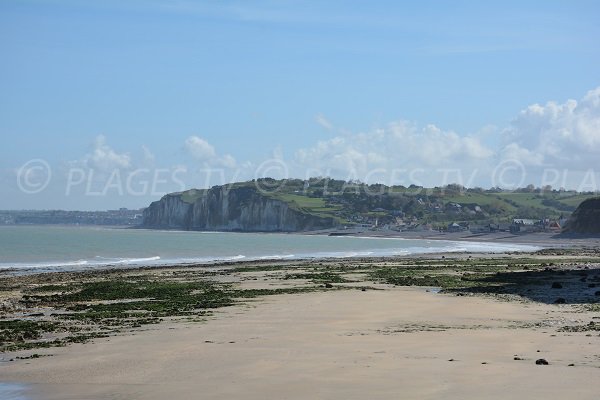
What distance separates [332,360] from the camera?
16.4 meters

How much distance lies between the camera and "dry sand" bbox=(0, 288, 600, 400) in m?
13.5

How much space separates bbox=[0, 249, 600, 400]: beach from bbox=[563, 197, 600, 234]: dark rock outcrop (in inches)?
4532

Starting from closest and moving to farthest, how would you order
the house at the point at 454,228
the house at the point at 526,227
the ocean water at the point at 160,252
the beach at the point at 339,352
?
the beach at the point at 339,352 → the ocean water at the point at 160,252 → the house at the point at 526,227 → the house at the point at 454,228

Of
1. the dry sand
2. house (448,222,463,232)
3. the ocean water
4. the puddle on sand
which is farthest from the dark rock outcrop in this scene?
the puddle on sand

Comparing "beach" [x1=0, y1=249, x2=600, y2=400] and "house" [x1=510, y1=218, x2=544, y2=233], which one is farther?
"house" [x1=510, y1=218, x2=544, y2=233]

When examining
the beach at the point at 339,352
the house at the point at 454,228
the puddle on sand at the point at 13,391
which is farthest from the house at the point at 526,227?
the puddle on sand at the point at 13,391

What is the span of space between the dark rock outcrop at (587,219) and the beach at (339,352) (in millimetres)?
115103

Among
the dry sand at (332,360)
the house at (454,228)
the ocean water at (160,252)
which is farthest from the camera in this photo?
the house at (454,228)

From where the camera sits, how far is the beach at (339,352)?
44.8 feet

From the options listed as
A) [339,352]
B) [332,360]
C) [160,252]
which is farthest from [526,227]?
[332,360]

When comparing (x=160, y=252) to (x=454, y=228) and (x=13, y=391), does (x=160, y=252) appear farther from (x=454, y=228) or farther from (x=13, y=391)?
(x=454, y=228)

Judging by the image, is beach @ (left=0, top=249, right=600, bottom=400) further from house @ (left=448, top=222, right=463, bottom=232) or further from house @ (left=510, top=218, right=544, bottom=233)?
house @ (left=448, top=222, right=463, bottom=232)

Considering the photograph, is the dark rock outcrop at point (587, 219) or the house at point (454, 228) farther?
the house at point (454, 228)

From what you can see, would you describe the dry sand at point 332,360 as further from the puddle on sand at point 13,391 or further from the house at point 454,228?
the house at point 454,228
